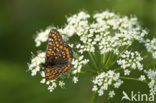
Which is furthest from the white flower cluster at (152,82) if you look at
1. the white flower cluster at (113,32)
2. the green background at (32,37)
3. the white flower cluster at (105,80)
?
the green background at (32,37)

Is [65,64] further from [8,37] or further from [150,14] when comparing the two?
[8,37]

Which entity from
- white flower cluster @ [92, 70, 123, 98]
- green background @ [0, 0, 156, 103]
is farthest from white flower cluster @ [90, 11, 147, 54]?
green background @ [0, 0, 156, 103]

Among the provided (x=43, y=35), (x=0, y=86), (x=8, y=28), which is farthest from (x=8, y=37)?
(x=43, y=35)

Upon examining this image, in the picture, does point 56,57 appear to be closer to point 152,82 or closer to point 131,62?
point 131,62

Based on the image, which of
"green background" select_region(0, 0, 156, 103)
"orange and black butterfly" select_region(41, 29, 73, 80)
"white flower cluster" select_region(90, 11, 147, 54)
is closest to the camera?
"orange and black butterfly" select_region(41, 29, 73, 80)

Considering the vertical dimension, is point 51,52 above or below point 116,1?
below

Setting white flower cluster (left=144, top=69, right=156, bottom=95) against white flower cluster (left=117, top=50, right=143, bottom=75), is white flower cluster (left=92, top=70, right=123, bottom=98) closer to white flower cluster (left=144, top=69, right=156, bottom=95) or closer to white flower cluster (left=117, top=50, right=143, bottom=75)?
white flower cluster (left=117, top=50, right=143, bottom=75)

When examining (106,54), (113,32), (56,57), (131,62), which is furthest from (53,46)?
(113,32)
